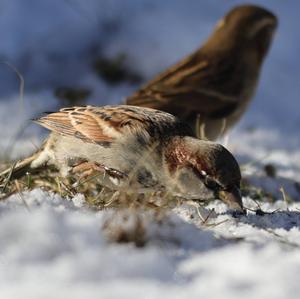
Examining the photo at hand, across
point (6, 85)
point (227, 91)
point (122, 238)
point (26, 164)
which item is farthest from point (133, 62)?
point (122, 238)

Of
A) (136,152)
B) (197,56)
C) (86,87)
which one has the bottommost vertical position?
(86,87)

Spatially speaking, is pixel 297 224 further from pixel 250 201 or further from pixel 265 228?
pixel 250 201

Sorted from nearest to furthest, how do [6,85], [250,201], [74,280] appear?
[74,280]
[250,201]
[6,85]

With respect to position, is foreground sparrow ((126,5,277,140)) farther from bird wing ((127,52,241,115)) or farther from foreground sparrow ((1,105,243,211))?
foreground sparrow ((1,105,243,211))

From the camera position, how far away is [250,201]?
431cm

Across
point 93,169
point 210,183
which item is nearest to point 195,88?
point 93,169

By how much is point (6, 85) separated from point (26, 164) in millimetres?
3990

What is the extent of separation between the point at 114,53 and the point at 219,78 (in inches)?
89.1

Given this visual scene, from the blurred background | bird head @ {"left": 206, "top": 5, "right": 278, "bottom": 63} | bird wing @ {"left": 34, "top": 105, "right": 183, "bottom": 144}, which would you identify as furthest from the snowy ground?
bird head @ {"left": 206, "top": 5, "right": 278, "bottom": 63}

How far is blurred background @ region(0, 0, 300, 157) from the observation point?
823 centimetres

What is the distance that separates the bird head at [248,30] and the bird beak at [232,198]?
422 centimetres

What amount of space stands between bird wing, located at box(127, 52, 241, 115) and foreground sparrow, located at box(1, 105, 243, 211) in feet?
7.05

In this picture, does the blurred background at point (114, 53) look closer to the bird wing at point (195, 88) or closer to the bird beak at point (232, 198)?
the bird wing at point (195, 88)

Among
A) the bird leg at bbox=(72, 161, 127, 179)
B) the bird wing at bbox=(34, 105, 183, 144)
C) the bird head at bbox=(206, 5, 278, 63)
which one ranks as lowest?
the bird head at bbox=(206, 5, 278, 63)
